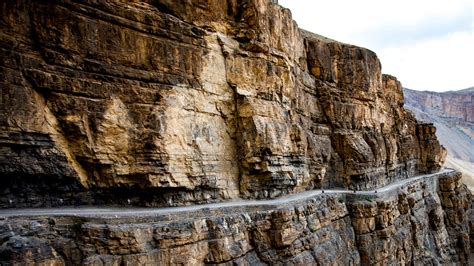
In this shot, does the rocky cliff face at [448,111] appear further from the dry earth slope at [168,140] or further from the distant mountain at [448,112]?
the dry earth slope at [168,140]

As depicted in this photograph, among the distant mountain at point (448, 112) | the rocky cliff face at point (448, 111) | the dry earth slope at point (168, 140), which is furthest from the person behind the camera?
the rocky cliff face at point (448, 111)

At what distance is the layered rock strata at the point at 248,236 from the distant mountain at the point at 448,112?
113 m

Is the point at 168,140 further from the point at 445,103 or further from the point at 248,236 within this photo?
the point at 445,103

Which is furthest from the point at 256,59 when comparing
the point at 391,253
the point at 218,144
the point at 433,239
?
the point at 433,239

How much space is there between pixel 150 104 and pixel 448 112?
164 m

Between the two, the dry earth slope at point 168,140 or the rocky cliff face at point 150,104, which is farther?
the rocky cliff face at point 150,104

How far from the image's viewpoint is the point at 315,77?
31.0 metres

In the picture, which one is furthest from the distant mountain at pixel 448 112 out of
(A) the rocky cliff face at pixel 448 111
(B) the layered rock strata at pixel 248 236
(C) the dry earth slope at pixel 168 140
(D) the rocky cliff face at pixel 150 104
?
(D) the rocky cliff face at pixel 150 104

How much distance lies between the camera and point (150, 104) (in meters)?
17.5

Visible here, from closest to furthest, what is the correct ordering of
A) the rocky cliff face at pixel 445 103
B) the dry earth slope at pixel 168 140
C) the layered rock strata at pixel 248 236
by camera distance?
the layered rock strata at pixel 248 236
the dry earth slope at pixel 168 140
the rocky cliff face at pixel 445 103

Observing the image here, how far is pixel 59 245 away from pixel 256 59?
14.1m

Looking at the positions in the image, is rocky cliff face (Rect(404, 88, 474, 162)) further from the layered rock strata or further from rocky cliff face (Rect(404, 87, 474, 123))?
the layered rock strata

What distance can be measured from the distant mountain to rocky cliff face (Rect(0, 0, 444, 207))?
122966 mm

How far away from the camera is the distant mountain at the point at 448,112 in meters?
132
